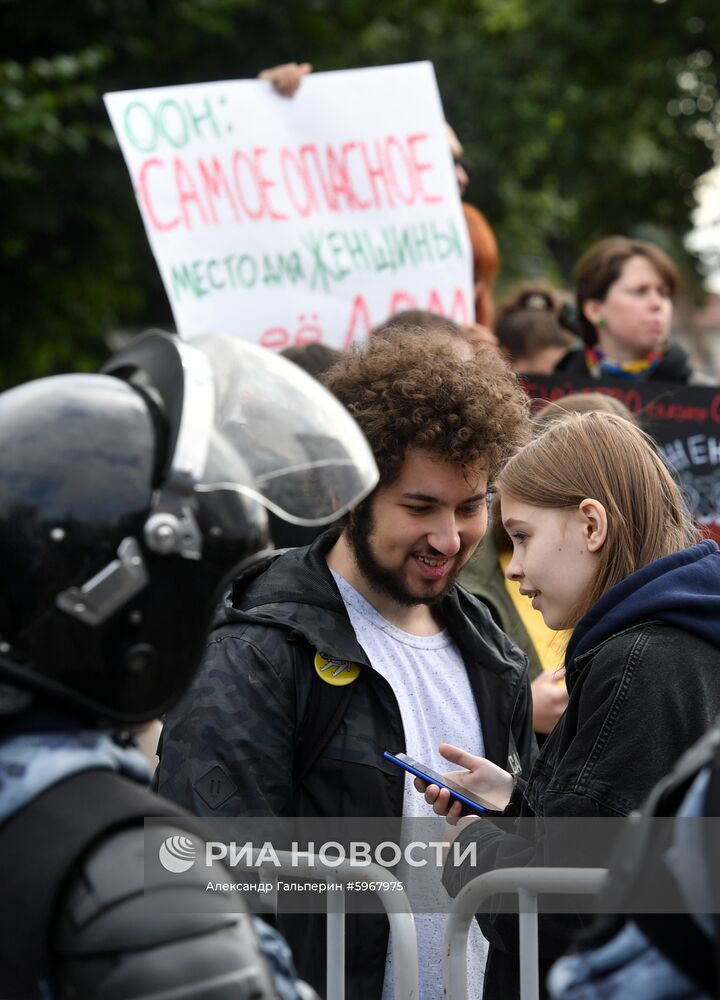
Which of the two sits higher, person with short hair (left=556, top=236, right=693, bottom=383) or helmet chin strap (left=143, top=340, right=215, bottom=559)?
helmet chin strap (left=143, top=340, right=215, bottom=559)

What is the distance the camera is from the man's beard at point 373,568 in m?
3.07

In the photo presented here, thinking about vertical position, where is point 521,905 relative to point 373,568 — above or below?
below

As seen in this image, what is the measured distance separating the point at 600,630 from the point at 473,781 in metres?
0.46

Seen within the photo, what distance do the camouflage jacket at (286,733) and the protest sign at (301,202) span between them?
8.23 ft

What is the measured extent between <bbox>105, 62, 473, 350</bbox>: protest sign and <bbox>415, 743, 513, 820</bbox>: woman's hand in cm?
277

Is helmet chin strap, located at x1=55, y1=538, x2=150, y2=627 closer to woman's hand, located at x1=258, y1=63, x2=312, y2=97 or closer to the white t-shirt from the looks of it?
the white t-shirt

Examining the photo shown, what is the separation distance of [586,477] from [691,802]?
1.47 meters

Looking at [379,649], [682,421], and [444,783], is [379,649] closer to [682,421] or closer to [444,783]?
[444,783]

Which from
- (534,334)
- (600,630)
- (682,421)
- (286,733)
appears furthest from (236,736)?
(534,334)

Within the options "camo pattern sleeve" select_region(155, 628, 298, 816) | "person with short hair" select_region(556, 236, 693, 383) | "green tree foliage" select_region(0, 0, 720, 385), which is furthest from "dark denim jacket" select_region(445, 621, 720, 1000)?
"green tree foliage" select_region(0, 0, 720, 385)

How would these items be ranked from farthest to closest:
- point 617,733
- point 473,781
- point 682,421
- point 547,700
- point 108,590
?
1. point 682,421
2. point 547,700
3. point 473,781
4. point 617,733
5. point 108,590

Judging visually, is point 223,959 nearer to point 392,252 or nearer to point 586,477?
point 586,477

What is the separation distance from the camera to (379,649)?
3039 millimetres

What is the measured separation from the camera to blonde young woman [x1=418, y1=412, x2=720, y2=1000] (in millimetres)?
2455
